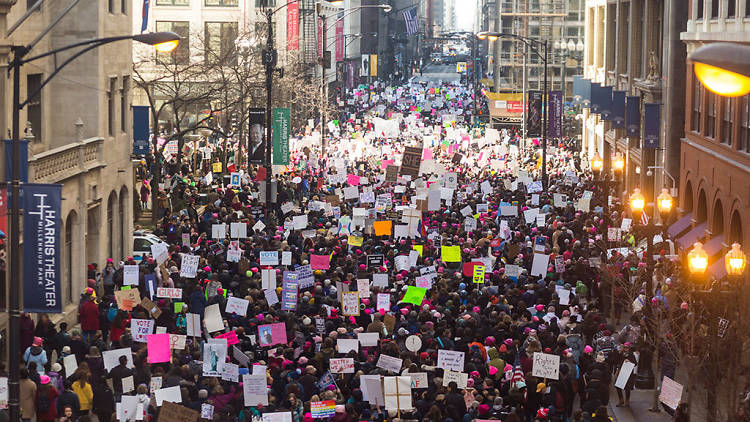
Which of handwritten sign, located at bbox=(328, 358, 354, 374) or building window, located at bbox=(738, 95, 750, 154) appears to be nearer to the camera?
handwritten sign, located at bbox=(328, 358, 354, 374)

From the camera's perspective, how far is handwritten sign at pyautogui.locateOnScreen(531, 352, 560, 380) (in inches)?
751

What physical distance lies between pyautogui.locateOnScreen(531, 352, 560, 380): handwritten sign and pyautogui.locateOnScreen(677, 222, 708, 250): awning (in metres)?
18.2

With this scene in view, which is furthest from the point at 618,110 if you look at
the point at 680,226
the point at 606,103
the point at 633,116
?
the point at 680,226

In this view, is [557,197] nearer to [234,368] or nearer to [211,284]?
[211,284]

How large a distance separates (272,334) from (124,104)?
18833 mm

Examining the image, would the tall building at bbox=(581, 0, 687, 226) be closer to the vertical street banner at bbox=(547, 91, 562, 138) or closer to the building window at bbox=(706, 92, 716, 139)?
the vertical street banner at bbox=(547, 91, 562, 138)

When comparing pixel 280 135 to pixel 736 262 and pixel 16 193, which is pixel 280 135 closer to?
pixel 736 262

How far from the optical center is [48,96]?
33250mm

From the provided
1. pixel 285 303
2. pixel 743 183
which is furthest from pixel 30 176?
pixel 743 183

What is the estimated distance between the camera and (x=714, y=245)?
34125 millimetres

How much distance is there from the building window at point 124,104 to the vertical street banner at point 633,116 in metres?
22.3

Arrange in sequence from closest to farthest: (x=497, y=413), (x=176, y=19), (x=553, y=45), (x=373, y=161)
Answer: (x=497, y=413)
(x=373, y=161)
(x=176, y=19)
(x=553, y=45)

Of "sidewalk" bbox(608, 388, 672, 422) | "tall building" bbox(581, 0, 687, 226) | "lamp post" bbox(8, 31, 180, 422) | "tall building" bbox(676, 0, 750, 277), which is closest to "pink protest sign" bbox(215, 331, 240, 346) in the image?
"lamp post" bbox(8, 31, 180, 422)

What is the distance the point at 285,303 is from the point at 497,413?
6616 millimetres
